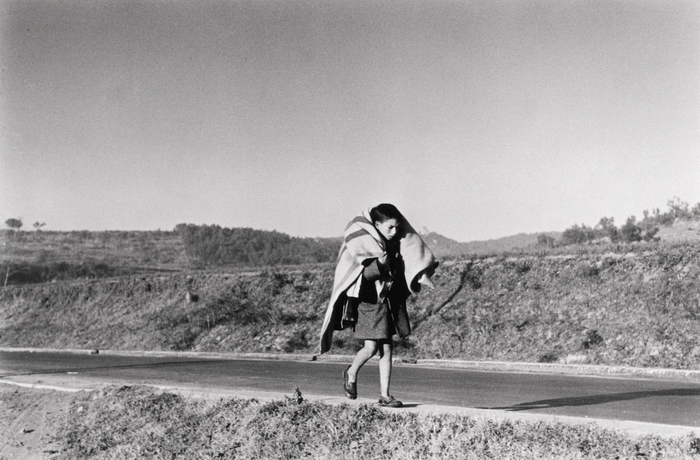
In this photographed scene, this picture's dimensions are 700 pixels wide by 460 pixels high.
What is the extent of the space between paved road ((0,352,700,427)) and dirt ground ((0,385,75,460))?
1.92 meters

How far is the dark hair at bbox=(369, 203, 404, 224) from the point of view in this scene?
6.47 meters

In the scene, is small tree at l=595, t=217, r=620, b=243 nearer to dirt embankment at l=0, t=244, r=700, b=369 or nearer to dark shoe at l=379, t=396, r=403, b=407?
dirt embankment at l=0, t=244, r=700, b=369

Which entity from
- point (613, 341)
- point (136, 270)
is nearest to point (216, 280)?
point (613, 341)

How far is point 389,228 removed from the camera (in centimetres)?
643

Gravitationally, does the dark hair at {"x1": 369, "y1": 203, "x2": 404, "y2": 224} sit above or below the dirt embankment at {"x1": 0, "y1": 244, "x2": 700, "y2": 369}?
above

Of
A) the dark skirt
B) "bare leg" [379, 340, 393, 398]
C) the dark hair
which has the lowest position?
"bare leg" [379, 340, 393, 398]

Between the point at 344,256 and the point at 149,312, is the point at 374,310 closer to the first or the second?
the point at 344,256

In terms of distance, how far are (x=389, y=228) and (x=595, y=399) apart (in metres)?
3.91

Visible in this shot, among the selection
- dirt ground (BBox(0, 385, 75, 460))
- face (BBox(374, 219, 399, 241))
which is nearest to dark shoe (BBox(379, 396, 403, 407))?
face (BBox(374, 219, 399, 241))

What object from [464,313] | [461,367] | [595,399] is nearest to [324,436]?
[595,399]

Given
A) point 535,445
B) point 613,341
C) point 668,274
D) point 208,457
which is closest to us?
point 535,445

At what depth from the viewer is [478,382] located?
416 inches

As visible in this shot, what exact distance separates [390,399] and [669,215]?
1157 inches

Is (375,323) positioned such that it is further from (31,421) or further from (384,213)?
(31,421)
